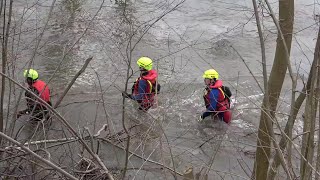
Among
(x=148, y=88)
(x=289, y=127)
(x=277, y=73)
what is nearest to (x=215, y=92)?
(x=148, y=88)

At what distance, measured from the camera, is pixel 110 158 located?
23.7 feet

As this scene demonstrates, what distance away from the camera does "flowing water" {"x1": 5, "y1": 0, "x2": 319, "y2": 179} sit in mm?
6750

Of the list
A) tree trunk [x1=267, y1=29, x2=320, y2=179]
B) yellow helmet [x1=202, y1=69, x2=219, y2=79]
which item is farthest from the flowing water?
tree trunk [x1=267, y1=29, x2=320, y2=179]

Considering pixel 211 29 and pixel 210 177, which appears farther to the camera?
pixel 211 29

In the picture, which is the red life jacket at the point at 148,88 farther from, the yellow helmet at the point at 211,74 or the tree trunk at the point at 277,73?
the tree trunk at the point at 277,73

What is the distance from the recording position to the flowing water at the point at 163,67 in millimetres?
6750

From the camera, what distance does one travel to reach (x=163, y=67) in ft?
39.3

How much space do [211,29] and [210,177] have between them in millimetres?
8720

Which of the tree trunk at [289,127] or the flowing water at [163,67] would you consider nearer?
the tree trunk at [289,127]

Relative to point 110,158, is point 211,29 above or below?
above

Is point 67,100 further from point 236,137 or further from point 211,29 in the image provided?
point 211,29

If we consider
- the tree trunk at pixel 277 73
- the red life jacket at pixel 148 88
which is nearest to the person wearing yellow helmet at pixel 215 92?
the red life jacket at pixel 148 88

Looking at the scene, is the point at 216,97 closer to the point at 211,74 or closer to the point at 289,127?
the point at 211,74

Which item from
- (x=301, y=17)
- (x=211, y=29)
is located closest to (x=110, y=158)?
(x=211, y=29)
